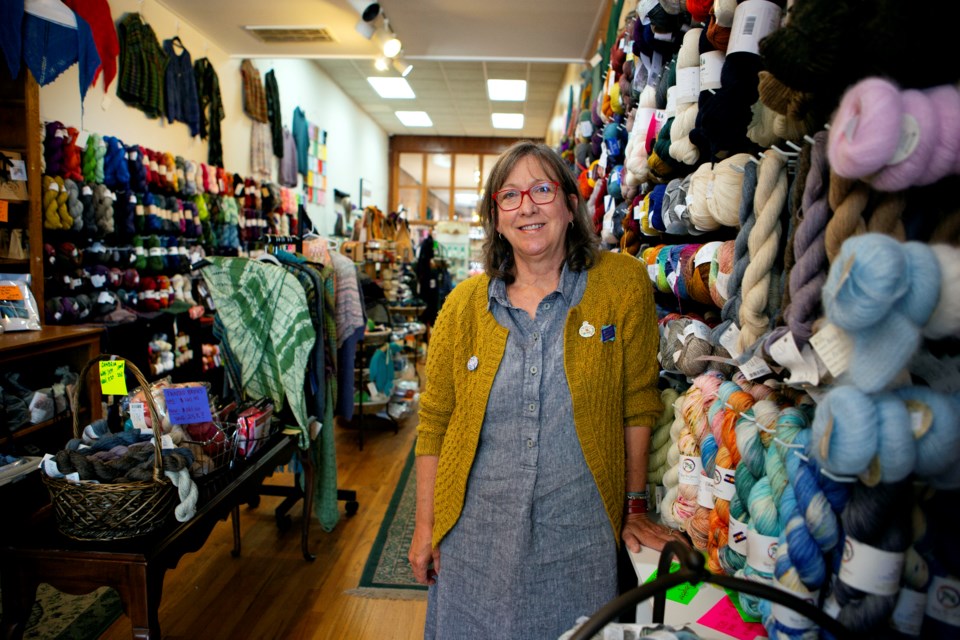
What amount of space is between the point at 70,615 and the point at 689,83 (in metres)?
2.63

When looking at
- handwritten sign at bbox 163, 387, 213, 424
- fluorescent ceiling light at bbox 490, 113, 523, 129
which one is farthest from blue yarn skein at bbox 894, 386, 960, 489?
fluorescent ceiling light at bbox 490, 113, 523, 129

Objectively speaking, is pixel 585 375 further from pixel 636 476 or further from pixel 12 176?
pixel 12 176

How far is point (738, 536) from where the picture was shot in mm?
857

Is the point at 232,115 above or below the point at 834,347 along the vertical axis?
above

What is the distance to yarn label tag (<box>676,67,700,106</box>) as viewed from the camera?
1.19 metres

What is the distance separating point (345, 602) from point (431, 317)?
4.91 meters

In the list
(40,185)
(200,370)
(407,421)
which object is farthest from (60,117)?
(407,421)

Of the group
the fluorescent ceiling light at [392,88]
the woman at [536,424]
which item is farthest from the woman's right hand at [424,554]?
the fluorescent ceiling light at [392,88]

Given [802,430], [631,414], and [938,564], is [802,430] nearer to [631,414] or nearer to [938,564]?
[938,564]

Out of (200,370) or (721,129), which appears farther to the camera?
(200,370)

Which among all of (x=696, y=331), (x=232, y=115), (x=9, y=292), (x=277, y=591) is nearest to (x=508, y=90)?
(x=232, y=115)

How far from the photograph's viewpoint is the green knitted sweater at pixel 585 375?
3.84 feet

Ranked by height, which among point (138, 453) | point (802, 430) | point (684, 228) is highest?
point (684, 228)

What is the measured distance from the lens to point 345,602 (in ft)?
7.44
